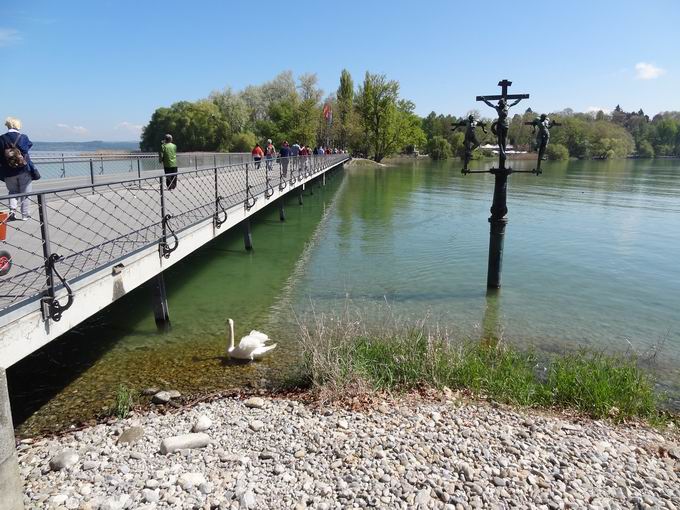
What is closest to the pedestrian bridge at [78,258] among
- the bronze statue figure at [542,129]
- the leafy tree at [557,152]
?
the bronze statue figure at [542,129]

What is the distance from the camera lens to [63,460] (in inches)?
190

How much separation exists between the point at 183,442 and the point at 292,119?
233 ft

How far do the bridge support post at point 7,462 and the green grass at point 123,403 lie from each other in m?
2.33

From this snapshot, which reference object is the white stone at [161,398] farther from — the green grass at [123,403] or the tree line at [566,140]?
the tree line at [566,140]

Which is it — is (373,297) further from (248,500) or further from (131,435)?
(248,500)

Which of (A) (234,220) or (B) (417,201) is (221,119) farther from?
(A) (234,220)

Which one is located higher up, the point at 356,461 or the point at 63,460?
the point at 356,461

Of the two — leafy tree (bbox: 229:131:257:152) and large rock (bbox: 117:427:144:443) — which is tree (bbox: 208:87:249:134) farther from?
large rock (bbox: 117:427:144:443)

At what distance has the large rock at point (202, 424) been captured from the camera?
550cm

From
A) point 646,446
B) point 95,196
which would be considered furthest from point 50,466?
point 95,196

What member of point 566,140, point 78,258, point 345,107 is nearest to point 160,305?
point 78,258

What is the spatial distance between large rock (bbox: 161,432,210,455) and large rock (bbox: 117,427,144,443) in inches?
19.3

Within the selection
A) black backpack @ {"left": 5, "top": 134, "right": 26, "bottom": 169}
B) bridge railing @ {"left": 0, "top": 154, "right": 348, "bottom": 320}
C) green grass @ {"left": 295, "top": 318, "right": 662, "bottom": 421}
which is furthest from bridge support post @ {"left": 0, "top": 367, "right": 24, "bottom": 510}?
black backpack @ {"left": 5, "top": 134, "right": 26, "bottom": 169}

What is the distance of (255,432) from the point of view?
5359 mm
